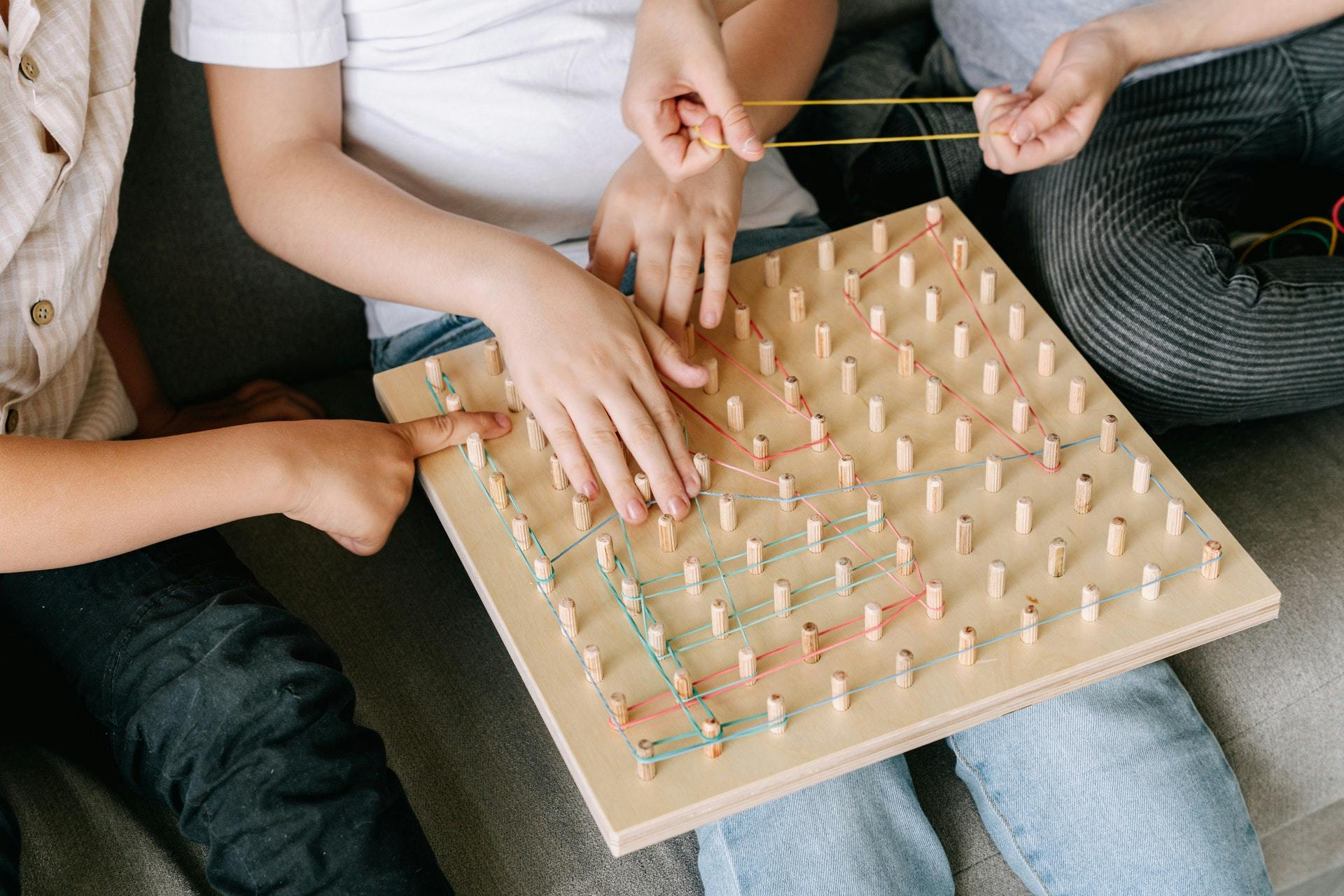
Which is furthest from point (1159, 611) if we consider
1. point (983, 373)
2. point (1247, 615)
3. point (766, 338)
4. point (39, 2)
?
point (39, 2)

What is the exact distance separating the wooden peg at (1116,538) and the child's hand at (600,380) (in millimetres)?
258

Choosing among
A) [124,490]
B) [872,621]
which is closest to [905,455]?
[872,621]

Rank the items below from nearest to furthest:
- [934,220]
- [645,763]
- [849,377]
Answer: [645,763] < [849,377] < [934,220]

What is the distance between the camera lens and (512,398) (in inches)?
34.7

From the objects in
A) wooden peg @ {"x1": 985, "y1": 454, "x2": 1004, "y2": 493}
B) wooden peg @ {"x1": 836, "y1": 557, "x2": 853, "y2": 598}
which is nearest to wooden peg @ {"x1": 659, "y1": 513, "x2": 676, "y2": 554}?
wooden peg @ {"x1": 836, "y1": 557, "x2": 853, "y2": 598}

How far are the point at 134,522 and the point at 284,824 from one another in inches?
8.5

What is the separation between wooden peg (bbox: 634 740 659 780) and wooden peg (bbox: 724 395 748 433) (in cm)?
26

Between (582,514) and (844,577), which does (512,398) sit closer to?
(582,514)

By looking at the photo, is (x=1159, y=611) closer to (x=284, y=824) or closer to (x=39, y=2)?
(x=284, y=824)

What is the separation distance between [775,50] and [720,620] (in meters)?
0.53

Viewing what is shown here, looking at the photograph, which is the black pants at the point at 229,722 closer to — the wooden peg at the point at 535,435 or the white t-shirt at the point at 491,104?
the wooden peg at the point at 535,435

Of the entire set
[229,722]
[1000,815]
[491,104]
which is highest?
[491,104]

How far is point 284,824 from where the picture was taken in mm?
735

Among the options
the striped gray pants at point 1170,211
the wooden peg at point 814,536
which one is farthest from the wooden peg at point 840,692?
the striped gray pants at point 1170,211
